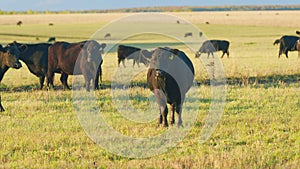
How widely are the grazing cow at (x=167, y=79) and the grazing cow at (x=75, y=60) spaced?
4870mm

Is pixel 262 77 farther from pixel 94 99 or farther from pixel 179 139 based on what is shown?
pixel 179 139

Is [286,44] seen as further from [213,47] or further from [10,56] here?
[10,56]

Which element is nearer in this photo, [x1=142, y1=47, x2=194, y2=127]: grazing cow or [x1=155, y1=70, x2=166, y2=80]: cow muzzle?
[x1=155, y1=70, x2=166, y2=80]: cow muzzle

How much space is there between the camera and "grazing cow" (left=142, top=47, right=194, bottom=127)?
9.01 metres

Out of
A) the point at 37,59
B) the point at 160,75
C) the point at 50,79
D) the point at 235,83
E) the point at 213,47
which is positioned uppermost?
the point at 160,75

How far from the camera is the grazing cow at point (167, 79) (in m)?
9.01

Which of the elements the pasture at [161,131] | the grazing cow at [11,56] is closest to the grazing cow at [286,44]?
the pasture at [161,131]

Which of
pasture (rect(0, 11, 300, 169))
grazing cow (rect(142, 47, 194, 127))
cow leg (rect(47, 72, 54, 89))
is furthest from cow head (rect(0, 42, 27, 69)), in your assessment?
grazing cow (rect(142, 47, 194, 127))

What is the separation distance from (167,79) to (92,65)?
5.75 metres

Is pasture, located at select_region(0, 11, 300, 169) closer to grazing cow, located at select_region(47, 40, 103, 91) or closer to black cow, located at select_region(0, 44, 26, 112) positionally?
grazing cow, located at select_region(47, 40, 103, 91)

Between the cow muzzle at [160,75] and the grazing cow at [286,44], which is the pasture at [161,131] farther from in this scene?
the grazing cow at [286,44]

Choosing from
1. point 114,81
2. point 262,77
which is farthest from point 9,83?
point 262,77

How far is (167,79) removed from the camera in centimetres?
909

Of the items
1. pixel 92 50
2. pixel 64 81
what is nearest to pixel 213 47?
pixel 64 81
